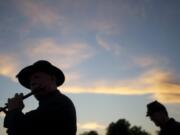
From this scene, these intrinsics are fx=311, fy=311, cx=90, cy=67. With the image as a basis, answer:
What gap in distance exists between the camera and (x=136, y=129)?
4638 inches

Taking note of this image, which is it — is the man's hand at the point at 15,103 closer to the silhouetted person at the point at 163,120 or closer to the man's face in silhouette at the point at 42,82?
the man's face in silhouette at the point at 42,82

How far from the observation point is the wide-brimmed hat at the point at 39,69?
574cm

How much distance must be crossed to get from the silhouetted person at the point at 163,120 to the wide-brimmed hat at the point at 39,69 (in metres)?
3.79

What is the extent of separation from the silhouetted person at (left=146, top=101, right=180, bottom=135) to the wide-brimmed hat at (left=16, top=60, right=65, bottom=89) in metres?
3.79

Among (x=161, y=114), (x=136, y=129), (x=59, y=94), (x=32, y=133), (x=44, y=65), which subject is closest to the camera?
(x=32, y=133)

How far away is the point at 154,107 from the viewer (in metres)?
8.92

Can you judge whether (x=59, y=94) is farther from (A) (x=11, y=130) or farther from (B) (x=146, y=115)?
(B) (x=146, y=115)

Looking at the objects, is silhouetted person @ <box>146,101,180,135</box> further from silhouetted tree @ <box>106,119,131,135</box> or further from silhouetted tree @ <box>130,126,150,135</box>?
silhouetted tree @ <box>130,126,150,135</box>

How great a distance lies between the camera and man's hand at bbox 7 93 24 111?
5.06 m

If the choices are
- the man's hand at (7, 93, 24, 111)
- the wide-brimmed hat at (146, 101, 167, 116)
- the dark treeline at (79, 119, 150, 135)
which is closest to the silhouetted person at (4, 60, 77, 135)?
the man's hand at (7, 93, 24, 111)

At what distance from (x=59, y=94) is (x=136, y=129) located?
116195 millimetres

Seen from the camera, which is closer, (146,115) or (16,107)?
(16,107)

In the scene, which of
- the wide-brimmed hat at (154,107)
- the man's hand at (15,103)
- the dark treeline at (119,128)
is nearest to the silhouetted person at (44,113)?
the man's hand at (15,103)

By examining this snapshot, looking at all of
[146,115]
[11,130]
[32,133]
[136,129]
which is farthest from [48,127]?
[136,129]
